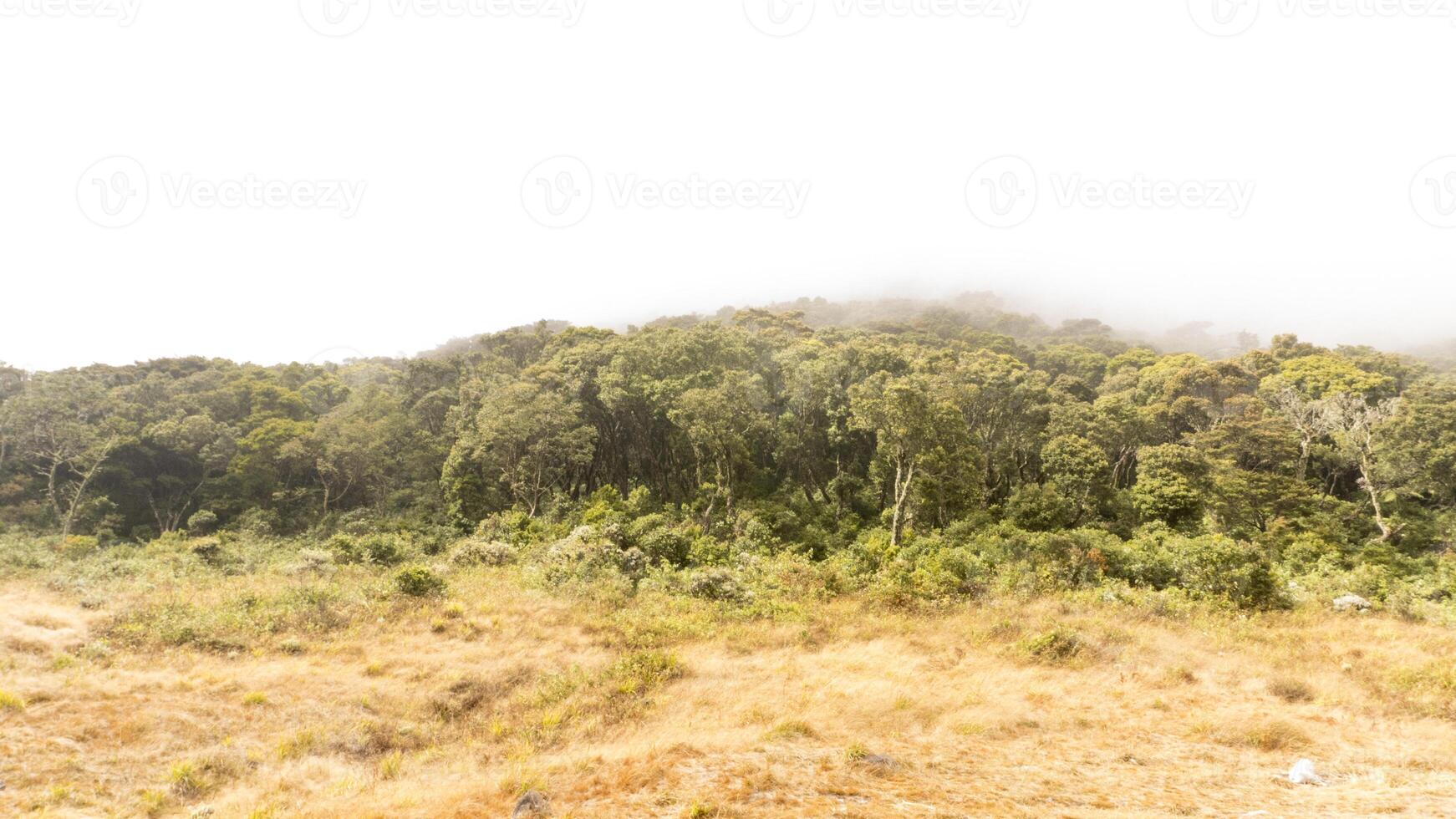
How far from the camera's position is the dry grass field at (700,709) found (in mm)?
8469

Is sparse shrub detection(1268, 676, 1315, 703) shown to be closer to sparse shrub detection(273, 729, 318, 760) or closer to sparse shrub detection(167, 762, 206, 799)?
sparse shrub detection(273, 729, 318, 760)

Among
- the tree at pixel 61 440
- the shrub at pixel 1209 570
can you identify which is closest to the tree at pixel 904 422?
the shrub at pixel 1209 570

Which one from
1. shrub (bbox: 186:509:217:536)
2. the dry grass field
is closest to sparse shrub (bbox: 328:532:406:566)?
the dry grass field

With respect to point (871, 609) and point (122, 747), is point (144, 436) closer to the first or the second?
point (122, 747)

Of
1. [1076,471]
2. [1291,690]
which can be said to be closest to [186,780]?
[1291,690]

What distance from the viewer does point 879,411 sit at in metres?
Answer: 26.2

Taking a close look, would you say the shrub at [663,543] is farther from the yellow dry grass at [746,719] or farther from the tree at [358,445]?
the tree at [358,445]

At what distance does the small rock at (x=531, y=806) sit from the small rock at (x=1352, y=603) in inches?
930

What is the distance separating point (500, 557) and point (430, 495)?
14193mm

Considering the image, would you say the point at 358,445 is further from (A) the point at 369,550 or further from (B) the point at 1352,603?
(B) the point at 1352,603

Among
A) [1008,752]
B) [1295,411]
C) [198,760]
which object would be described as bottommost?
[1008,752]

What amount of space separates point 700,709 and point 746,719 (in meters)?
1.18

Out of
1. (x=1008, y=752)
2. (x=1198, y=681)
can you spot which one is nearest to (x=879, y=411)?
(x=1198, y=681)

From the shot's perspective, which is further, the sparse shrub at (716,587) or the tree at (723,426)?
the tree at (723,426)
